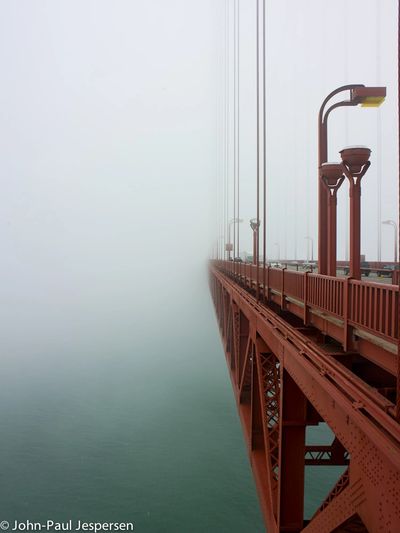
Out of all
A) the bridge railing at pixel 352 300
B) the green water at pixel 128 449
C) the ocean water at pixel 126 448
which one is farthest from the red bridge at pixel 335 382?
the ocean water at pixel 126 448

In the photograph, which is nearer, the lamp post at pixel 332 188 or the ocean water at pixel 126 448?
the lamp post at pixel 332 188

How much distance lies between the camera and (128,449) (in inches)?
1350

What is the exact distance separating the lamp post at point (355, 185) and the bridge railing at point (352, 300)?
0.69 metres

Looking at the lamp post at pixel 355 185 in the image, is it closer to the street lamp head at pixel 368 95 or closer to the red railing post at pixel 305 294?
the red railing post at pixel 305 294

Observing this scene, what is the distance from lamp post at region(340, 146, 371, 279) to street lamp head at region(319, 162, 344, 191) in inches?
68.2

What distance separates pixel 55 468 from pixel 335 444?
1099 inches

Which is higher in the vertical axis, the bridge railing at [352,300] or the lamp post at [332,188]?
the lamp post at [332,188]

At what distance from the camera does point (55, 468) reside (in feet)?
104

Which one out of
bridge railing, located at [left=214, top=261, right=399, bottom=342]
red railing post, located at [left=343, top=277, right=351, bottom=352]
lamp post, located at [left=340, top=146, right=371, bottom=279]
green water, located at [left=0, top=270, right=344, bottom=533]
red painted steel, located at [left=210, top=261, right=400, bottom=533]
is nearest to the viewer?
red painted steel, located at [left=210, top=261, right=400, bottom=533]

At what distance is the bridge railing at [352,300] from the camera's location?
380 centimetres

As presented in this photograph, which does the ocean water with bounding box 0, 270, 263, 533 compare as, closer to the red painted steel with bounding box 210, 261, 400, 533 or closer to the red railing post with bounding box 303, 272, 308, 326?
the red painted steel with bounding box 210, 261, 400, 533

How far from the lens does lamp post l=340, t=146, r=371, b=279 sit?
21.3 ft

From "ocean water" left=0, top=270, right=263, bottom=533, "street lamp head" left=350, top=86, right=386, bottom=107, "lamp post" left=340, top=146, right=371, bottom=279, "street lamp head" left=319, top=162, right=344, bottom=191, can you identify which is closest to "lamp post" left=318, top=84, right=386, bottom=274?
"street lamp head" left=350, top=86, right=386, bottom=107

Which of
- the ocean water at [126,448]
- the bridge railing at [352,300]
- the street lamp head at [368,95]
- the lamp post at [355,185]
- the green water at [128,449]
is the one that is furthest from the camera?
the ocean water at [126,448]
